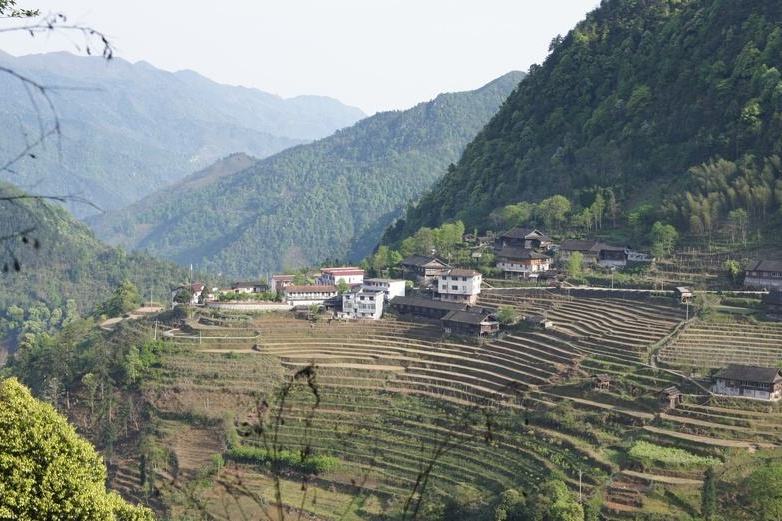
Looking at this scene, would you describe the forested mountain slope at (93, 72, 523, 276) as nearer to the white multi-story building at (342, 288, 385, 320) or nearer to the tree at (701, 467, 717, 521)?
the white multi-story building at (342, 288, 385, 320)

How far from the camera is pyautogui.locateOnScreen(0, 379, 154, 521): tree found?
524 inches

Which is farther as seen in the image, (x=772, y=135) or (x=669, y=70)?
(x=669, y=70)

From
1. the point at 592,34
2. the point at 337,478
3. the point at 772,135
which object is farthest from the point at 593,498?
the point at 592,34

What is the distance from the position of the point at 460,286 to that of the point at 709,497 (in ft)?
69.1

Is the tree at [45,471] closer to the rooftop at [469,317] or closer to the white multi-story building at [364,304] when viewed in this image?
the rooftop at [469,317]

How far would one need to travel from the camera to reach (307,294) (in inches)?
1844

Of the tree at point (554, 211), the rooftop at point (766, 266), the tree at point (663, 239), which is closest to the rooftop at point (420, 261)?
the tree at point (554, 211)


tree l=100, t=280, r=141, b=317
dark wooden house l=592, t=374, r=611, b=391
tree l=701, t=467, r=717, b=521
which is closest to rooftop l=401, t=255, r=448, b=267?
dark wooden house l=592, t=374, r=611, b=391

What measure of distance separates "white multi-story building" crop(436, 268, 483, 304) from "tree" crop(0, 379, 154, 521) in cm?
2912

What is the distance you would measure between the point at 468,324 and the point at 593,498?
1447 cm

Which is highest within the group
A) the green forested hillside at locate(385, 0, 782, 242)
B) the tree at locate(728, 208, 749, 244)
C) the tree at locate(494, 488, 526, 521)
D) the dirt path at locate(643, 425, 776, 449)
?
the green forested hillside at locate(385, 0, 782, 242)

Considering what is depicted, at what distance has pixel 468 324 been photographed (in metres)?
38.8

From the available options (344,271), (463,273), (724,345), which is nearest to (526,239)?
(463,273)

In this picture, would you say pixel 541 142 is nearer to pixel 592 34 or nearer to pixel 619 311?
pixel 592 34
